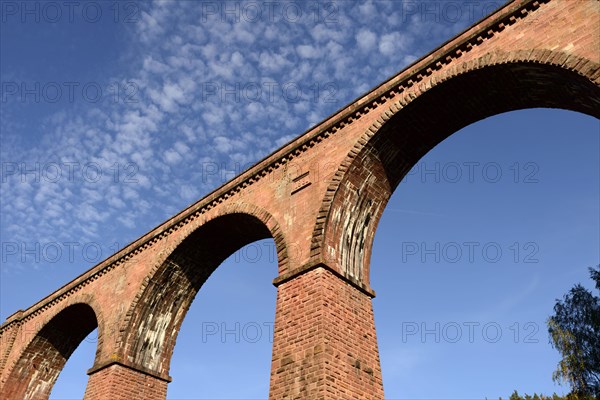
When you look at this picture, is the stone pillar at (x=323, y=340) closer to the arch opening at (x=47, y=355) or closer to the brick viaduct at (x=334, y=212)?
the brick viaduct at (x=334, y=212)

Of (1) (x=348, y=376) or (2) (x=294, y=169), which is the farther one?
(2) (x=294, y=169)

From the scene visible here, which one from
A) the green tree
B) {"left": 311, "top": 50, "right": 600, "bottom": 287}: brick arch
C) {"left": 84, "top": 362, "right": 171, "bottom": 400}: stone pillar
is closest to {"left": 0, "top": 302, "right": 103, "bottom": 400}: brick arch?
{"left": 84, "top": 362, "right": 171, "bottom": 400}: stone pillar

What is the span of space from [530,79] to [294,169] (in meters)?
5.19

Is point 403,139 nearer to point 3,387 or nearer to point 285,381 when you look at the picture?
point 285,381

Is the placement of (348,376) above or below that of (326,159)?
below

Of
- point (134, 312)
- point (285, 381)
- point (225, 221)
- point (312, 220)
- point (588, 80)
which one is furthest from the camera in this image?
point (134, 312)

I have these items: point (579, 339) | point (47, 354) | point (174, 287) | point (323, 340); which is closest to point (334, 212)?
point (323, 340)

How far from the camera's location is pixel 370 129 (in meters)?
10.5

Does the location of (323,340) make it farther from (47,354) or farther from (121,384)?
(47,354)

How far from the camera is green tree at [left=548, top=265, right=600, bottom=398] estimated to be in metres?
24.0

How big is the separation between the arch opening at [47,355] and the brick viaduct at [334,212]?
312 centimetres

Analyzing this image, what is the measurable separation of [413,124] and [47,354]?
1568 cm

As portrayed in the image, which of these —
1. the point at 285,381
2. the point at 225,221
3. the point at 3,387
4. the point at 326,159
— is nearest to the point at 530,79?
the point at 326,159

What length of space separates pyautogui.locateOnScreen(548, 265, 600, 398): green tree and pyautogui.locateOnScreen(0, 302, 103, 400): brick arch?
66.5ft
